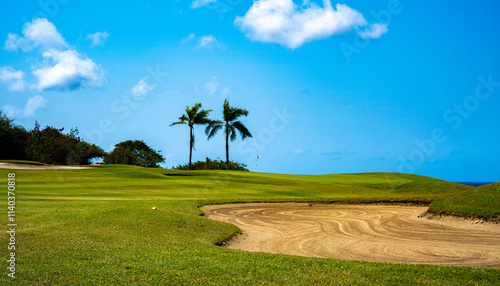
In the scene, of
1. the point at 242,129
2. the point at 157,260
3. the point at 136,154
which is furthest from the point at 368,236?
the point at 136,154

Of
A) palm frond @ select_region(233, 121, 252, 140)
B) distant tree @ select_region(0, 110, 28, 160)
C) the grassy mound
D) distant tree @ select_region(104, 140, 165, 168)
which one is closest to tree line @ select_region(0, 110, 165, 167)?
distant tree @ select_region(0, 110, 28, 160)

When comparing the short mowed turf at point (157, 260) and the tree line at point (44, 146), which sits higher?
the tree line at point (44, 146)

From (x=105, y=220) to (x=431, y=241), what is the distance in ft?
31.0

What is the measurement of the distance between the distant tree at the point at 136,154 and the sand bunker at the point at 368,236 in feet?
207

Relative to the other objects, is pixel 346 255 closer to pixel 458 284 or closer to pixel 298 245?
pixel 298 245

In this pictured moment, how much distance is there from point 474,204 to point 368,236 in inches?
231

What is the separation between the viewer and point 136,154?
78312 millimetres

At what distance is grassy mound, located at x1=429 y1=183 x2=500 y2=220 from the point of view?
41.7ft

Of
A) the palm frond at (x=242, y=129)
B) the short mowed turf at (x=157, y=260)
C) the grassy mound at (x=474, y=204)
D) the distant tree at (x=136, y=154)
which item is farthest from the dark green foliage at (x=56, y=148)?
the grassy mound at (x=474, y=204)

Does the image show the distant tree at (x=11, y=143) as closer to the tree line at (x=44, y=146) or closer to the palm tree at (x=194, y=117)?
the tree line at (x=44, y=146)

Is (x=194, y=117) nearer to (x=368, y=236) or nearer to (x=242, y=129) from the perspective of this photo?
(x=242, y=129)

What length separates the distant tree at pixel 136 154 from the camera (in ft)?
244

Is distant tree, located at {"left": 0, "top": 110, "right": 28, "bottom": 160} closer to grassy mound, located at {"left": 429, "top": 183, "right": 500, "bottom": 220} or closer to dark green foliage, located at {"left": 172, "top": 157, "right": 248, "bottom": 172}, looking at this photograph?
dark green foliage, located at {"left": 172, "top": 157, "right": 248, "bottom": 172}

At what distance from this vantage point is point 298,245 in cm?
955
